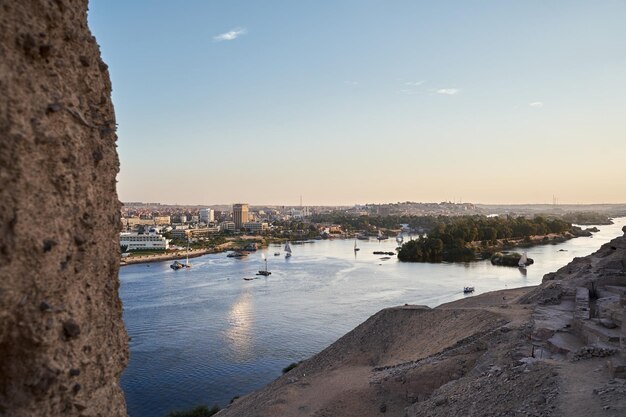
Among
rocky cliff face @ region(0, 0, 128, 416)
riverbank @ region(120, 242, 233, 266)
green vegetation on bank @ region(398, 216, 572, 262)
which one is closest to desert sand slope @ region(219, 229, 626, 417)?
rocky cliff face @ region(0, 0, 128, 416)

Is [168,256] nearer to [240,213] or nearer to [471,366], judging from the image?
[471,366]

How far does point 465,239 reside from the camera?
53125 mm

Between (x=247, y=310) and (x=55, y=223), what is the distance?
23.8 metres

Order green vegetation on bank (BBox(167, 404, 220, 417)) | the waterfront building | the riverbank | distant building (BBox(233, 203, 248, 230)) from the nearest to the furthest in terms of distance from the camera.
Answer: green vegetation on bank (BBox(167, 404, 220, 417)), the riverbank, the waterfront building, distant building (BBox(233, 203, 248, 230))

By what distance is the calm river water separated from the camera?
16188 mm

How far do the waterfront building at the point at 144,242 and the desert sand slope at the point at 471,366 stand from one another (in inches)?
1928

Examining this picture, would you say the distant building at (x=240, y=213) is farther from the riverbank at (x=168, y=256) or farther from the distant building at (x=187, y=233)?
the riverbank at (x=168, y=256)

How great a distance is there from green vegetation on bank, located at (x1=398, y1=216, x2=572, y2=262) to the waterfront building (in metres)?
28.9

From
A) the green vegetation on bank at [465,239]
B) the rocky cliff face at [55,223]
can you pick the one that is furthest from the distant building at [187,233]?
the rocky cliff face at [55,223]

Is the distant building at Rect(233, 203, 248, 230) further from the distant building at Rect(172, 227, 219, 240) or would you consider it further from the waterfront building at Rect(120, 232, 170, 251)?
the waterfront building at Rect(120, 232, 170, 251)

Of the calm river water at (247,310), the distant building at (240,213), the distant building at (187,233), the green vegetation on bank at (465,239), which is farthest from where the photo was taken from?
the distant building at (240,213)

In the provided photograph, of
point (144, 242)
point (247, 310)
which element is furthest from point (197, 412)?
point (144, 242)

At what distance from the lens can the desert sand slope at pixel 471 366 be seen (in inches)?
285

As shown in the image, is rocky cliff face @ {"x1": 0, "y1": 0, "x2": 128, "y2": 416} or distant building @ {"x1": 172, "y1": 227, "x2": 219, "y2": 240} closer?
rocky cliff face @ {"x1": 0, "y1": 0, "x2": 128, "y2": 416}
